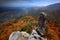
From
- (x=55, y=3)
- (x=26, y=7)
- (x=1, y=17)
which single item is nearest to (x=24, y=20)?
(x=26, y=7)

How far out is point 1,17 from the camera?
2709mm

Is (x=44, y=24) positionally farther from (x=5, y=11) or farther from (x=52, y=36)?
(x=5, y=11)

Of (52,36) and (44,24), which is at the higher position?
(44,24)

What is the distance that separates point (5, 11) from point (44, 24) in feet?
2.12

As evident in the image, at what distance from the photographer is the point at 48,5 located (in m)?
2.63

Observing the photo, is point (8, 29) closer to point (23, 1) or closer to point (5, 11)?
point (5, 11)

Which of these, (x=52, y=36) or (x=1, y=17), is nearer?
(x=52, y=36)

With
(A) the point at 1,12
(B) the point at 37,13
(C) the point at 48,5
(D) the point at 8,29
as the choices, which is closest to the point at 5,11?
(A) the point at 1,12

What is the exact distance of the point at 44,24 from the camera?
2.55 metres

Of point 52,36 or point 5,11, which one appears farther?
point 5,11

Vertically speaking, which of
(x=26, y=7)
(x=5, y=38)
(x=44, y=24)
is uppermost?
(x=26, y=7)

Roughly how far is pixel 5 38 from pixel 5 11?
0.42m

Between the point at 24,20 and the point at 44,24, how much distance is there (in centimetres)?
31

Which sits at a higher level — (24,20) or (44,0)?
(44,0)
